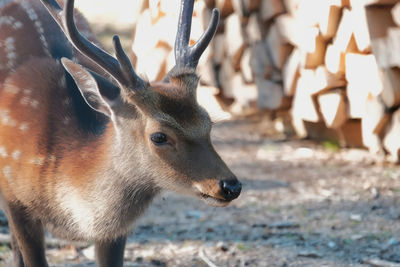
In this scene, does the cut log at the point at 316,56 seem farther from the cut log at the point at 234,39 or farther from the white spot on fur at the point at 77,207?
the white spot on fur at the point at 77,207

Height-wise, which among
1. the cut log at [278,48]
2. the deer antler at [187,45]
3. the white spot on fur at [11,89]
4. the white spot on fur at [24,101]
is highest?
the deer antler at [187,45]

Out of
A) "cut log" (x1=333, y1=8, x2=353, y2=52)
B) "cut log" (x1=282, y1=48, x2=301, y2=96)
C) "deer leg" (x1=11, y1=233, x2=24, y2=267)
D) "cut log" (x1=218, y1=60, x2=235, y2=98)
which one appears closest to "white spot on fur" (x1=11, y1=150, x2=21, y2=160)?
"deer leg" (x1=11, y1=233, x2=24, y2=267)

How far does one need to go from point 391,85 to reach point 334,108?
0.77 meters

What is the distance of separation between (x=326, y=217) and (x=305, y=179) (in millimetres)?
843

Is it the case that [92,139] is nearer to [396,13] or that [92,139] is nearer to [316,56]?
→ [396,13]

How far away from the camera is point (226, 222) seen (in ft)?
16.1

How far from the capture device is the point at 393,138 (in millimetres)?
5508

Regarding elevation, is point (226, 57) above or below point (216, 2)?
below

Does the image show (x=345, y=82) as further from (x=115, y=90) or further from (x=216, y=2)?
(x=115, y=90)

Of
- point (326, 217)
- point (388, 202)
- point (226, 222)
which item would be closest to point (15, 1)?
point (226, 222)

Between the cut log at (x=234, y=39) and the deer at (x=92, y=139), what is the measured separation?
3.38 meters

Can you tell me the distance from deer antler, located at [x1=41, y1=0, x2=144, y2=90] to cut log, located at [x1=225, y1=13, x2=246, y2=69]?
390 cm

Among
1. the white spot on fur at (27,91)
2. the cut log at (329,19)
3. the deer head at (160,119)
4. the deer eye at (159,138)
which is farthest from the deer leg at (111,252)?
the cut log at (329,19)

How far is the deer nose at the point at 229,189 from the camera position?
10.1ft
